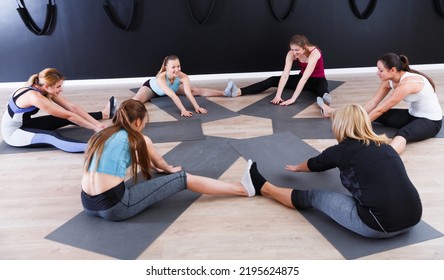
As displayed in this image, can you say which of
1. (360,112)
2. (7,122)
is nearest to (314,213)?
(360,112)

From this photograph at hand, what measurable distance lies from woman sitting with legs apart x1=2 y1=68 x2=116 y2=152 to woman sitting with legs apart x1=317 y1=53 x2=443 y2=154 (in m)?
2.51

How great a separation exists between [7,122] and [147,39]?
8.01 feet

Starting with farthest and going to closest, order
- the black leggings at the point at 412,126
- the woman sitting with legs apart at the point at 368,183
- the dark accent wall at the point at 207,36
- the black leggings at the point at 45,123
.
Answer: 1. the dark accent wall at the point at 207,36
2. the black leggings at the point at 45,123
3. the black leggings at the point at 412,126
4. the woman sitting with legs apart at the point at 368,183

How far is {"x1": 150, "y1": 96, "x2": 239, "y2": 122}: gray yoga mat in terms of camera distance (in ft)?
14.0

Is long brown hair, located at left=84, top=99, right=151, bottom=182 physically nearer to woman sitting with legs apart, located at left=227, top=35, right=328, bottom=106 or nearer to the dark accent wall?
woman sitting with legs apart, located at left=227, top=35, right=328, bottom=106

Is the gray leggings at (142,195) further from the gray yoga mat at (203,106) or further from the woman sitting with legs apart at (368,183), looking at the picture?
the gray yoga mat at (203,106)

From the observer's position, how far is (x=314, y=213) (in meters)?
2.48

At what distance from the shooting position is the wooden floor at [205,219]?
218 cm

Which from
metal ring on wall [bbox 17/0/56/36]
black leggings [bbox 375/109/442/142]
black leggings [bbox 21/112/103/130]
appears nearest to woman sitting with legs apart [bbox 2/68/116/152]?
black leggings [bbox 21/112/103/130]

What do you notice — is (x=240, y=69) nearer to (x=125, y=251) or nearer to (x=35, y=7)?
(x=35, y=7)

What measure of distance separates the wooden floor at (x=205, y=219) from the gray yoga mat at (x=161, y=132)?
0.41ft

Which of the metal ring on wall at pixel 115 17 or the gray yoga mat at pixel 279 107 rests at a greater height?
the metal ring on wall at pixel 115 17

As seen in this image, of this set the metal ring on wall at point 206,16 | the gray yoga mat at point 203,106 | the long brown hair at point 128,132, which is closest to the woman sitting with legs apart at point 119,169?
the long brown hair at point 128,132

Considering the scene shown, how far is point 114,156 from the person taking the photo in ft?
7.36
